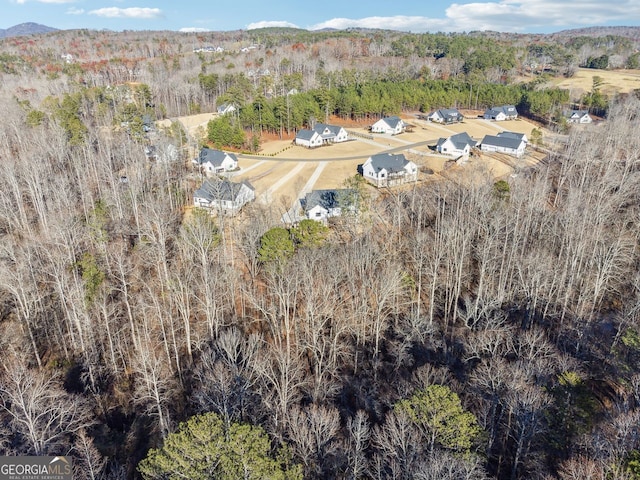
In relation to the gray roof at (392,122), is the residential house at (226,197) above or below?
below

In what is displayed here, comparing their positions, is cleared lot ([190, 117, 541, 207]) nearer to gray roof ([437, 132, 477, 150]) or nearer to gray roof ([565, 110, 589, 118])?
gray roof ([437, 132, 477, 150])

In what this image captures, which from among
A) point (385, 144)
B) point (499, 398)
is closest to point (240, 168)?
point (385, 144)

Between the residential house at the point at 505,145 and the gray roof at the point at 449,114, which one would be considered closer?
the residential house at the point at 505,145

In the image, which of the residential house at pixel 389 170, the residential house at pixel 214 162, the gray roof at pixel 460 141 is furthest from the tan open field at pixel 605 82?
the residential house at pixel 214 162

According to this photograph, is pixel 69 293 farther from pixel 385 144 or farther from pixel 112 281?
pixel 385 144

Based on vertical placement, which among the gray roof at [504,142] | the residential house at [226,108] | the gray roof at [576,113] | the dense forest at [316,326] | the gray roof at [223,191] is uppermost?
the residential house at [226,108]

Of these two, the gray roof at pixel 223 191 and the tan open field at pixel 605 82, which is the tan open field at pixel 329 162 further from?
the tan open field at pixel 605 82

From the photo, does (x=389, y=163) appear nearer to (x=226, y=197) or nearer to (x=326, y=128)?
(x=226, y=197)

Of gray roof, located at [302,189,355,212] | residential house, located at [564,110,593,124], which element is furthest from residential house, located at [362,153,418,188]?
residential house, located at [564,110,593,124]
